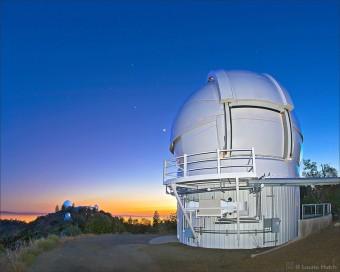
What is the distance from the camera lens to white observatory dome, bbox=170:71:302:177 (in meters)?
15.0

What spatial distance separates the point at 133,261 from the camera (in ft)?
38.5

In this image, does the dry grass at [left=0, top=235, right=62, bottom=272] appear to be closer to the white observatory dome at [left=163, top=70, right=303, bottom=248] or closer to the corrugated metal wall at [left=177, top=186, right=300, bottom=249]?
the white observatory dome at [left=163, top=70, right=303, bottom=248]

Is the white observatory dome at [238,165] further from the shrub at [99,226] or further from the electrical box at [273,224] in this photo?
the shrub at [99,226]

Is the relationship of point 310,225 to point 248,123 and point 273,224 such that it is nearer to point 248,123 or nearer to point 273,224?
point 273,224

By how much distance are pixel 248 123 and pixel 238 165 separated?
1775mm

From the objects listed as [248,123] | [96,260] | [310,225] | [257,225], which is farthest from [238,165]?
[96,260]

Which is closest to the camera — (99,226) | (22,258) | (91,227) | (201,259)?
(201,259)

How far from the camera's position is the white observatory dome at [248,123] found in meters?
15.0

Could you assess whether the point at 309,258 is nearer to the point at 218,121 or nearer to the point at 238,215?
the point at 238,215

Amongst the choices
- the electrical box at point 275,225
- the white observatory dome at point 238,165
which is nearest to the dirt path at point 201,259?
the white observatory dome at point 238,165

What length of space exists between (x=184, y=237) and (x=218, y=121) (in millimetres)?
5176

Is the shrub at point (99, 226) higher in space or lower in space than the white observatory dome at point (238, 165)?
lower

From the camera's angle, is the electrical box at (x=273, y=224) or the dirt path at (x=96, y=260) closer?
the dirt path at (x=96, y=260)

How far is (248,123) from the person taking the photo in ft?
49.4
